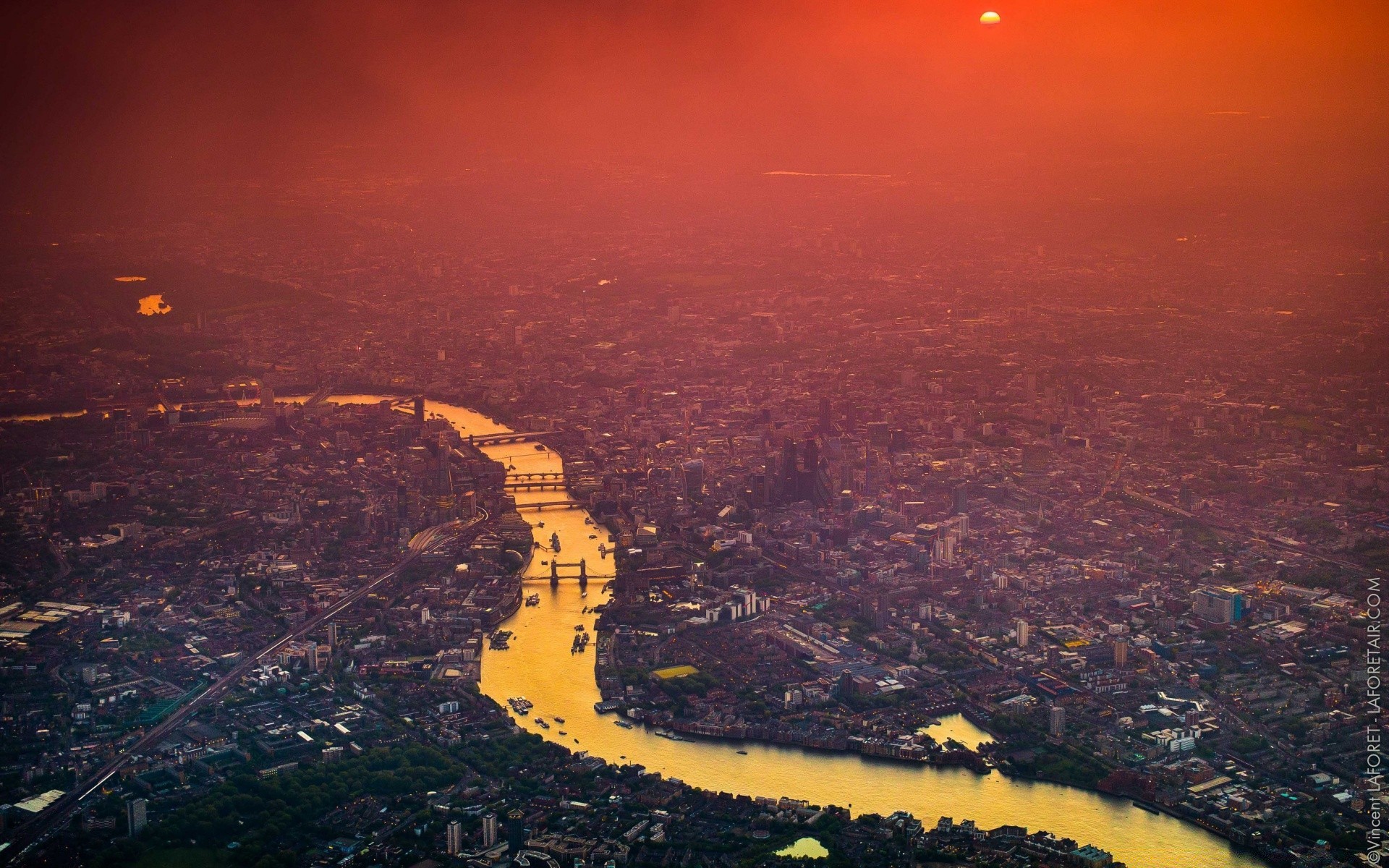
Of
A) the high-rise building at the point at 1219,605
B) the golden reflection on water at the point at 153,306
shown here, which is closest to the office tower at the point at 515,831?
the high-rise building at the point at 1219,605

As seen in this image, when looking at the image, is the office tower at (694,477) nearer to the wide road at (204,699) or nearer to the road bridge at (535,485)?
the road bridge at (535,485)

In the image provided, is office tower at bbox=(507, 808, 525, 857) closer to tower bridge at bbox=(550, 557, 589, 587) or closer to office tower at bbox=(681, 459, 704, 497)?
tower bridge at bbox=(550, 557, 589, 587)

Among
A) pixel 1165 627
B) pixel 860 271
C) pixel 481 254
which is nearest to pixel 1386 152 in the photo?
pixel 860 271

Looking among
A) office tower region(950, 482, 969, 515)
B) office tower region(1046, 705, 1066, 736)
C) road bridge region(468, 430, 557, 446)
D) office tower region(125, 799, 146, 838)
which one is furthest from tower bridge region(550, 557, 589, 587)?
office tower region(125, 799, 146, 838)

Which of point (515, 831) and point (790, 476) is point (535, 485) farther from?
point (515, 831)

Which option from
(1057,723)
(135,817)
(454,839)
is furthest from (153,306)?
(1057,723)
